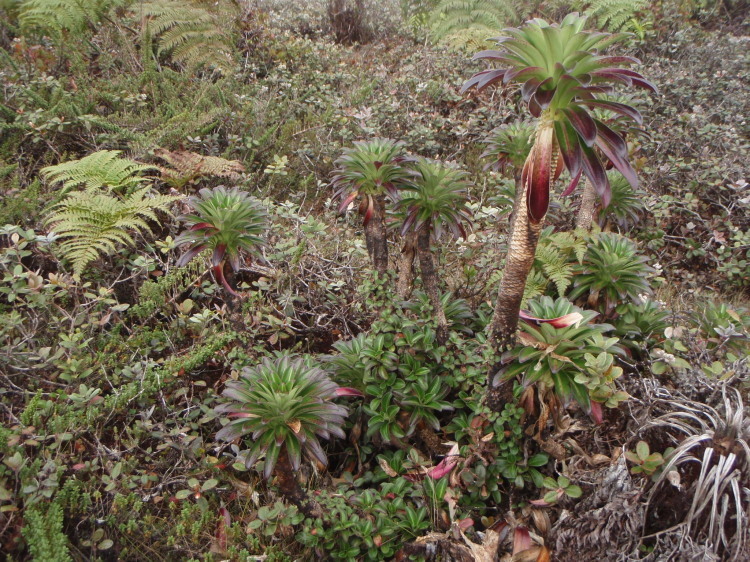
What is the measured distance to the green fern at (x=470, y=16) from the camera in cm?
720

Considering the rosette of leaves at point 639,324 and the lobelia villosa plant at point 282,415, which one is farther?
the rosette of leaves at point 639,324

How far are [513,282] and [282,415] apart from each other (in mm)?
942

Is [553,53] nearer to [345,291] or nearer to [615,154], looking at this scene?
[615,154]

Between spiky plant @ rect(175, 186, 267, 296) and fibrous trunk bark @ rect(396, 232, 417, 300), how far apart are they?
2.23 ft

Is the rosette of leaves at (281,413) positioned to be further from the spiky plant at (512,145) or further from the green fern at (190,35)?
the green fern at (190,35)

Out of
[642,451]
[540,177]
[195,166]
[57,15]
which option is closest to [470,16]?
[57,15]

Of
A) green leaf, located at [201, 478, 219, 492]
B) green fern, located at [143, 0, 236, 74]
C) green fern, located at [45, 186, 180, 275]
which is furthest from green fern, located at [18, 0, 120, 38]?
green leaf, located at [201, 478, 219, 492]

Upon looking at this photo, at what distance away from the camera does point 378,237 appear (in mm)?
2420

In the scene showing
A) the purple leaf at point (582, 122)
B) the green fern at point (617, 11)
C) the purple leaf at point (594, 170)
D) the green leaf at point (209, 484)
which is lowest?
the green leaf at point (209, 484)

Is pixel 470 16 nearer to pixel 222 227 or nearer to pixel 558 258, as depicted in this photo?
pixel 558 258

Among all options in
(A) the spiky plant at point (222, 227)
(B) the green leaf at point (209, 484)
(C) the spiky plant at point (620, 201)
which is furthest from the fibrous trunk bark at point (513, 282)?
(C) the spiky plant at point (620, 201)

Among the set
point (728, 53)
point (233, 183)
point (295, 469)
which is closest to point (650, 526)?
point (295, 469)

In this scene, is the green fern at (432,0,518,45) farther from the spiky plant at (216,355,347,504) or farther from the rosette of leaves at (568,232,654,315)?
the spiky plant at (216,355,347,504)

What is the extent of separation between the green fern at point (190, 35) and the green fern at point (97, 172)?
6.71 ft
